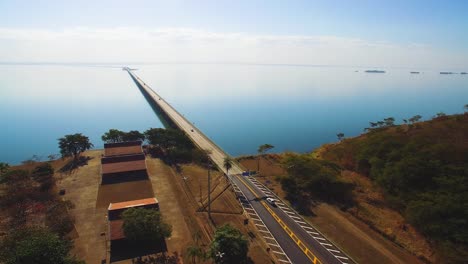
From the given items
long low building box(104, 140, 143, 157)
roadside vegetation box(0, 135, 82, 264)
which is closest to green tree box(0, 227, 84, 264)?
roadside vegetation box(0, 135, 82, 264)

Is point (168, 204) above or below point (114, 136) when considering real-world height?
below

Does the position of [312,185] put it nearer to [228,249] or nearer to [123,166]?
[228,249]

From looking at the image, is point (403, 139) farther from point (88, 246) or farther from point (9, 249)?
point (9, 249)

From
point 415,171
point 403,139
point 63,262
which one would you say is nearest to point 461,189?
point 415,171

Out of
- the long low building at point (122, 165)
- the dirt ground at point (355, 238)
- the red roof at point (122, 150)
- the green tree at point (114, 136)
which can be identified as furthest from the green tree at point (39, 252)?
the green tree at point (114, 136)

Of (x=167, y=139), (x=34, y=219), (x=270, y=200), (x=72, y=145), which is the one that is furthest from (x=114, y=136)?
(x=270, y=200)

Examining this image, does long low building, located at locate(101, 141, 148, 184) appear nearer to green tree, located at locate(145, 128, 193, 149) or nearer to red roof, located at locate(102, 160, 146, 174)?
red roof, located at locate(102, 160, 146, 174)

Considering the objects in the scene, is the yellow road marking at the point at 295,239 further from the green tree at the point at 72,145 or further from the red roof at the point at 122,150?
the green tree at the point at 72,145

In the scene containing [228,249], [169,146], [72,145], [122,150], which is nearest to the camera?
[228,249]
